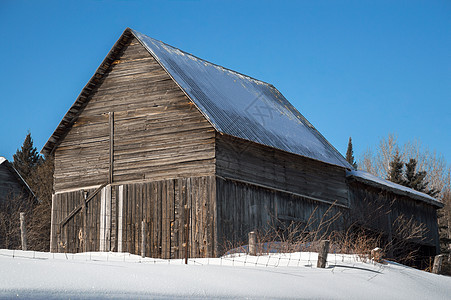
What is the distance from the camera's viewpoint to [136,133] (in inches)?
729

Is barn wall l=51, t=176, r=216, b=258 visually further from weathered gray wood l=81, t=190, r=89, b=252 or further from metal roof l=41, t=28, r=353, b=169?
metal roof l=41, t=28, r=353, b=169

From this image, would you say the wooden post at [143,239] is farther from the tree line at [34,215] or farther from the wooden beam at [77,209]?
the tree line at [34,215]

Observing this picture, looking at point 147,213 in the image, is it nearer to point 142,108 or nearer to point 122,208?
point 122,208

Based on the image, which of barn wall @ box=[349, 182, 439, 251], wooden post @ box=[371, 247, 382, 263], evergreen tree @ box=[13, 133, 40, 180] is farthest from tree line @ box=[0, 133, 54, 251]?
wooden post @ box=[371, 247, 382, 263]

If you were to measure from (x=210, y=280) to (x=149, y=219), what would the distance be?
943 cm

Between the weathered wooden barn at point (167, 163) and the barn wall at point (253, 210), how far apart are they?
1.3 inches

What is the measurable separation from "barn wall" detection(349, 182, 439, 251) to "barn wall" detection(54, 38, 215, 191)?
826 centimetres

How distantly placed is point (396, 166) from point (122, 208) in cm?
2548

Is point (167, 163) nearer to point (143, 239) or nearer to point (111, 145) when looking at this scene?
point (111, 145)

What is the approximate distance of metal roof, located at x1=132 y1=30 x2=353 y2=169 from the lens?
18.1 meters

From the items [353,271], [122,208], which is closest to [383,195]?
[122,208]

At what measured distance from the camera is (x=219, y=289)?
8.02m

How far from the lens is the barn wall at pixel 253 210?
17.0 metres

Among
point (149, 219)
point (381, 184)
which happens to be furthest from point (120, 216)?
point (381, 184)
